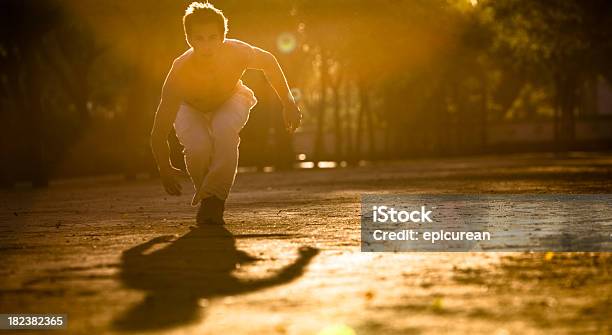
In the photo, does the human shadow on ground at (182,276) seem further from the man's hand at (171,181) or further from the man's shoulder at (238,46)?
the man's shoulder at (238,46)

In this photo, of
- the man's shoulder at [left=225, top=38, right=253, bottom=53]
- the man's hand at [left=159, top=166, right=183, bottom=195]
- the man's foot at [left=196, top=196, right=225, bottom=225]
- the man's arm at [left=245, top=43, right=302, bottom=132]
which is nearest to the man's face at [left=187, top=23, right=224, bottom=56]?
the man's shoulder at [left=225, top=38, right=253, bottom=53]

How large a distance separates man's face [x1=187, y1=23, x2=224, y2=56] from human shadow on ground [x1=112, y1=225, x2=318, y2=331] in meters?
1.78

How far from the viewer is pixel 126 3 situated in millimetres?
36062

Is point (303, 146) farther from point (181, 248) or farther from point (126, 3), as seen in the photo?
point (181, 248)

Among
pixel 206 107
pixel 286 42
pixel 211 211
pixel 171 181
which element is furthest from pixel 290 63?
pixel 171 181

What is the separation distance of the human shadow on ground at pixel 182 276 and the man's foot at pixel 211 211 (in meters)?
1.31

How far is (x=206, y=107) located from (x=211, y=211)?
948 millimetres

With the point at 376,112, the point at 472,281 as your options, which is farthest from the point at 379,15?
the point at 472,281

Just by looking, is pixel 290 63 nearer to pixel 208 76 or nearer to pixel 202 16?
pixel 208 76

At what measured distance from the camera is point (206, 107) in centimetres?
1230

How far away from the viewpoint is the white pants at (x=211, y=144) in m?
12.1

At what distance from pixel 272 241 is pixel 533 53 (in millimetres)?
45218

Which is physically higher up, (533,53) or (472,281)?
(533,53)

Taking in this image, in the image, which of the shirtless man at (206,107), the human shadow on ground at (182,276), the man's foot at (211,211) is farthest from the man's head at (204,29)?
the human shadow on ground at (182,276)
